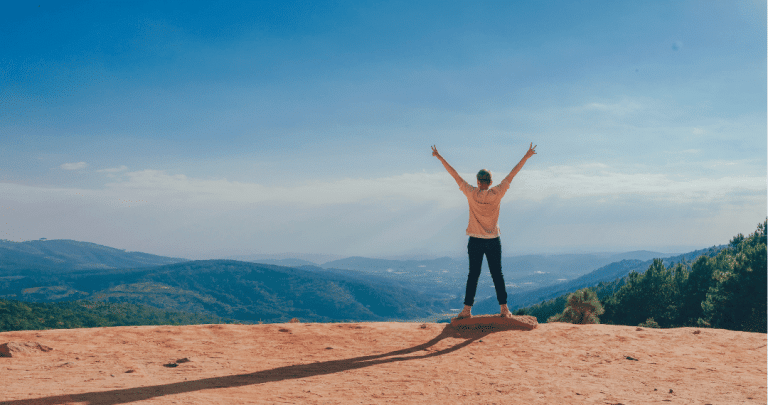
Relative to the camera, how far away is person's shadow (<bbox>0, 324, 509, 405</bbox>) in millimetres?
5102

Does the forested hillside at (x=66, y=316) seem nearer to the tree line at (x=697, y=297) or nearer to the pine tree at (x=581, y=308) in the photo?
the pine tree at (x=581, y=308)

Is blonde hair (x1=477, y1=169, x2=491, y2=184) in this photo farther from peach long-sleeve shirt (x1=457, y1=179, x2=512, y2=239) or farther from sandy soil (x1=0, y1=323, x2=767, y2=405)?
sandy soil (x1=0, y1=323, x2=767, y2=405)

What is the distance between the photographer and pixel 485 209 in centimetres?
919

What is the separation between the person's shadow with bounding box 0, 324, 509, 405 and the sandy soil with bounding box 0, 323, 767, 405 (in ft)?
0.08

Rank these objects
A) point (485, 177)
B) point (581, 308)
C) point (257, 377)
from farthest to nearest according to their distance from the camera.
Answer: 1. point (581, 308)
2. point (485, 177)
3. point (257, 377)

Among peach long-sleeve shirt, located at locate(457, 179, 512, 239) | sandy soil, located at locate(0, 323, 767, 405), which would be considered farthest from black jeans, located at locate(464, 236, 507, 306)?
sandy soil, located at locate(0, 323, 767, 405)

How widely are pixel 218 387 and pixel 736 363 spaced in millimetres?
8913

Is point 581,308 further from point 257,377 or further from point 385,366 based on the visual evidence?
point 257,377

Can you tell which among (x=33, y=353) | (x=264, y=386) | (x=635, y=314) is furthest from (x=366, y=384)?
(x=635, y=314)

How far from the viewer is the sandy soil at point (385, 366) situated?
5586 millimetres

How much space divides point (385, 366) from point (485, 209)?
13.3ft

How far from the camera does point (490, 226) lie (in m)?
9.27

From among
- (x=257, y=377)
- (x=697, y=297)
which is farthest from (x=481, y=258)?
(x=697, y=297)

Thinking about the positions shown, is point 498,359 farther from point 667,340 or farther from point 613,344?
point 667,340
